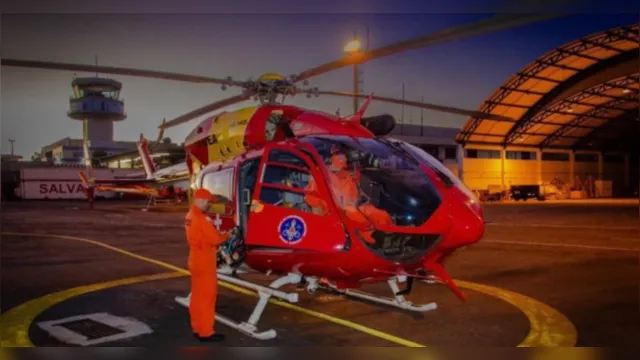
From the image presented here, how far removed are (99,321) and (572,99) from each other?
3649 cm

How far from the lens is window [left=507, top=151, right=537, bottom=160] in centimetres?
4234

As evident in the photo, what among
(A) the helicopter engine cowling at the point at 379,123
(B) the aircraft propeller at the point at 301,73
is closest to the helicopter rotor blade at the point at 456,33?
(B) the aircraft propeller at the point at 301,73

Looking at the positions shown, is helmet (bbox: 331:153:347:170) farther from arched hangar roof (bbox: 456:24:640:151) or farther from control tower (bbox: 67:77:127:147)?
control tower (bbox: 67:77:127:147)

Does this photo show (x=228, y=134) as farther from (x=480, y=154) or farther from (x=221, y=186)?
(x=480, y=154)

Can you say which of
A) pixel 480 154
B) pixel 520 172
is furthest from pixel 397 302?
pixel 520 172

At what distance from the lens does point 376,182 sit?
20.5 ft

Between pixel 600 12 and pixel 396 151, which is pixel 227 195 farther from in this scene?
pixel 600 12

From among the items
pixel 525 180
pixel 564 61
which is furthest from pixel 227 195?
pixel 525 180

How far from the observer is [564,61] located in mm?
29859

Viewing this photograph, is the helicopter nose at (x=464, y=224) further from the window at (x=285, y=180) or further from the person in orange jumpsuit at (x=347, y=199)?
the window at (x=285, y=180)

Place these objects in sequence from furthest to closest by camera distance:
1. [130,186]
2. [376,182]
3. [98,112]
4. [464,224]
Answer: [98,112] < [130,186] < [376,182] < [464,224]

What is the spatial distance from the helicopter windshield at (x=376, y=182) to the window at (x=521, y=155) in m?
38.6

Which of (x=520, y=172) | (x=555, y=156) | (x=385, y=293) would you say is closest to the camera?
(x=385, y=293)

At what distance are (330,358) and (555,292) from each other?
3995 mm
